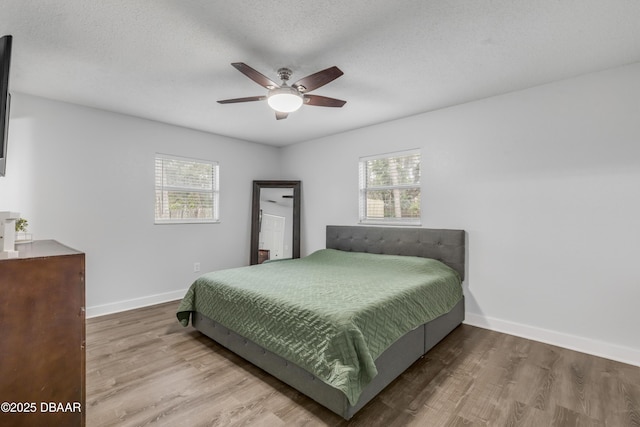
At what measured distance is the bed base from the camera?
5.75 feet

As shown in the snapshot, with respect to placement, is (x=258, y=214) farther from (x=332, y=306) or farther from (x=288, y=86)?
(x=332, y=306)

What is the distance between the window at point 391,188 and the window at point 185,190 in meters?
2.31

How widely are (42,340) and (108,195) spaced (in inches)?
108

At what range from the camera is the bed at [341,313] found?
1729 mm

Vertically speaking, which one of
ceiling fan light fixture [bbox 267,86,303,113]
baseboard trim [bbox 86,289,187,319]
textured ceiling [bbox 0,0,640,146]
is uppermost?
textured ceiling [bbox 0,0,640,146]

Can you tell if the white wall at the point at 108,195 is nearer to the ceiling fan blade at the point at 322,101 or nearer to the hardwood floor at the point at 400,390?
the hardwood floor at the point at 400,390

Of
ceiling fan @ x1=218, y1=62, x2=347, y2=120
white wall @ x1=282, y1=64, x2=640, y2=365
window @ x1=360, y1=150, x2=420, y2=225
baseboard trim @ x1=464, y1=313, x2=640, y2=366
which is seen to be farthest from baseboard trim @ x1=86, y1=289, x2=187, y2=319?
baseboard trim @ x1=464, y1=313, x2=640, y2=366

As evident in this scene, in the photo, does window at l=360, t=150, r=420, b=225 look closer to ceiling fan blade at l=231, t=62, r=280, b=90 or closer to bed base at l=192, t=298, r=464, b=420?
bed base at l=192, t=298, r=464, b=420

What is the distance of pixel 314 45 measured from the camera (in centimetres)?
212

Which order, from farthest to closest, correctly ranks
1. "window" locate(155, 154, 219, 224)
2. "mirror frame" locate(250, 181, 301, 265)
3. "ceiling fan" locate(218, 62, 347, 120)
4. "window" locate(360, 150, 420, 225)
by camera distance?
"mirror frame" locate(250, 181, 301, 265) → "window" locate(155, 154, 219, 224) → "window" locate(360, 150, 420, 225) → "ceiling fan" locate(218, 62, 347, 120)

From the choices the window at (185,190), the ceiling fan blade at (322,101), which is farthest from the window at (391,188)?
the window at (185,190)

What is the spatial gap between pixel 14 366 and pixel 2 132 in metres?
1.19

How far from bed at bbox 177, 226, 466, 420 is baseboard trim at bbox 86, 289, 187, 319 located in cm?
121

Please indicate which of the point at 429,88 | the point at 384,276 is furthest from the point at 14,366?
the point at 429,88
